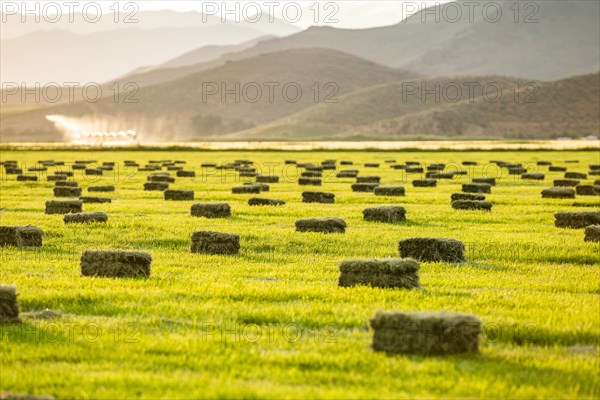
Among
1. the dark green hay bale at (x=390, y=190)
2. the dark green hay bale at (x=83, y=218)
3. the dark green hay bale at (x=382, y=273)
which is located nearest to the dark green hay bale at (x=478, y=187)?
the dark green hay bale at (x=390, y=190)

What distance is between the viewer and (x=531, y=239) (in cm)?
2219

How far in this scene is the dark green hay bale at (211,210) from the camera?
2755 cm

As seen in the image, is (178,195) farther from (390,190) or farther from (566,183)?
(566,183)

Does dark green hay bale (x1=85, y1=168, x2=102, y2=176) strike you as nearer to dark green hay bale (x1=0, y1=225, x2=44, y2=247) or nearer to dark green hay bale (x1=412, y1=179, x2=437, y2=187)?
dark green hay bale (x1=412, y1=179, x2=437, y2=187)

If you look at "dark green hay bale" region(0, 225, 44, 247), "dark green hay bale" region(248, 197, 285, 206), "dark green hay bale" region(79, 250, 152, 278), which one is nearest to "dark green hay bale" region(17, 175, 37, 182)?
"dark green hay bale" region(248, 197, 285, 206)

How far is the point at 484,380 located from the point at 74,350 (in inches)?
175

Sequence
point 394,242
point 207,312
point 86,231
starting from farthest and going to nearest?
point 86,231, point 394,242, point 207,312

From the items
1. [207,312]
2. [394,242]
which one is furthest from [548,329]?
[394,242]

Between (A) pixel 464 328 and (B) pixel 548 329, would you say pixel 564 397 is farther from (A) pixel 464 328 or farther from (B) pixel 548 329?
(B) pixel 548 329

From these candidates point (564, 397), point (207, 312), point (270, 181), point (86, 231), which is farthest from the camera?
point (270, 181)

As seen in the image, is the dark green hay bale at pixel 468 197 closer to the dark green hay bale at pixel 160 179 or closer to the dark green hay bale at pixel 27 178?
the dark green hay bale at pixel 160 179

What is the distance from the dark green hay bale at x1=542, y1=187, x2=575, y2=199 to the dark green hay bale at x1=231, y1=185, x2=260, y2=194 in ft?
35.6

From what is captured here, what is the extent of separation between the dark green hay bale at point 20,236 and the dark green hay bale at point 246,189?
17.2 m

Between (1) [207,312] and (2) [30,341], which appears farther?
(1) [207,312]
